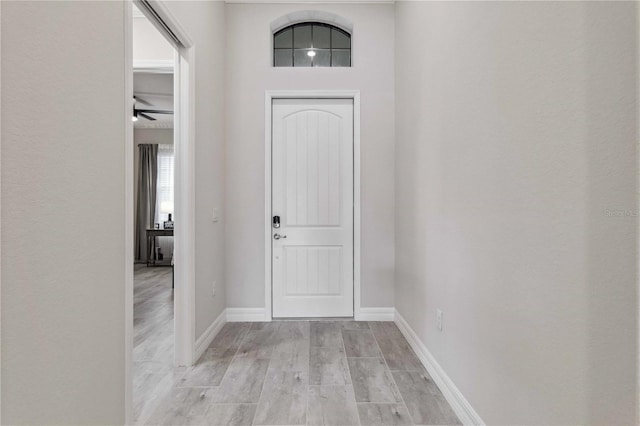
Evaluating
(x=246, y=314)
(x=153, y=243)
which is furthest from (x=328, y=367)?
(x=153, y=243)

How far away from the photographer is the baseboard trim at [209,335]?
2.44 meters

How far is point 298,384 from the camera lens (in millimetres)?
2070

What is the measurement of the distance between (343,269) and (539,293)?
226 cm

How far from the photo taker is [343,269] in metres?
3.35

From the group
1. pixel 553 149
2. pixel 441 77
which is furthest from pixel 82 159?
pixel 441 77

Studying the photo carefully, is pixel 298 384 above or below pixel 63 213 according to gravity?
below

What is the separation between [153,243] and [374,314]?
522 cm

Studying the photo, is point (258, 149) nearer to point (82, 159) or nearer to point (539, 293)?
point (82, 159)

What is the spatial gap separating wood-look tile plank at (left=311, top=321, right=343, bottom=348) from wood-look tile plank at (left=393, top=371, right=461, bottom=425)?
2.16 feet

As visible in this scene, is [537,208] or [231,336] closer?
[537,208]

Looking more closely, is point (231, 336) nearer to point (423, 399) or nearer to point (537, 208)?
point (423, 399)

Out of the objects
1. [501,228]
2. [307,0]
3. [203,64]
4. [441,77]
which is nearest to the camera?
[501,228]

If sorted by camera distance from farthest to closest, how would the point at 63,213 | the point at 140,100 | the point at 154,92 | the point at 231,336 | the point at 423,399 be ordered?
the point at 140,100
the point at 154,92
the point at 231,336
the point at 423,399
the point at 63,213

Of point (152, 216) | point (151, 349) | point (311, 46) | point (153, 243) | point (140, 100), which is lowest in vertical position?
point (151, 349)
